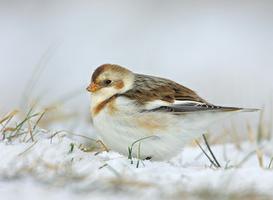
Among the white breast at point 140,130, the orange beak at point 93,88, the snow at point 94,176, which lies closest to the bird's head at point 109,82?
the orange beak at point 93,88

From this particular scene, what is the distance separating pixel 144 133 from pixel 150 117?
113 mm

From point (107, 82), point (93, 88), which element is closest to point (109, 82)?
point (107, 82)

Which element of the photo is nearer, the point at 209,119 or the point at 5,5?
the point at 209,119

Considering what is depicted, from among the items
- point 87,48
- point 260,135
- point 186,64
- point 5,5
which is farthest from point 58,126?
point 5,5

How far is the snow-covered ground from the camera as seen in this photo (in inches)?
143

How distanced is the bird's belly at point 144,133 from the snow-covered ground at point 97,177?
1.12 feet

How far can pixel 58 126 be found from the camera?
6738 mm

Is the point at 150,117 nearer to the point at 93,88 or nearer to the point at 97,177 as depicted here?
the point at 93,88

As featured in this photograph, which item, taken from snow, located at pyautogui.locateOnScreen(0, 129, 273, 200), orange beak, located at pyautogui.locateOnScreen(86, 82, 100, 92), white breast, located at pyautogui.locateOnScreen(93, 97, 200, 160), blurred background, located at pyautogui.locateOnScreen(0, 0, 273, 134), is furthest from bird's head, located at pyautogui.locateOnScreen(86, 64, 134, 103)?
blurred background, located at pyautogui.locateOnScreen(0, 0, 273, 134)

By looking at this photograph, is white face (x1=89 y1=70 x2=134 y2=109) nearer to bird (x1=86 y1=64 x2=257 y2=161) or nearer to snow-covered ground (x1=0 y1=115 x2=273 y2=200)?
bird (x1=86 y1=64 x2=257 y2=161)

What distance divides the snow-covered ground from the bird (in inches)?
14.4

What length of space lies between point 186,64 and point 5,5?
531 centimetres

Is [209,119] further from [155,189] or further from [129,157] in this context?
[155,189]

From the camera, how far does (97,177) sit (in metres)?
3.83
